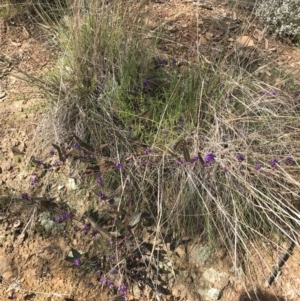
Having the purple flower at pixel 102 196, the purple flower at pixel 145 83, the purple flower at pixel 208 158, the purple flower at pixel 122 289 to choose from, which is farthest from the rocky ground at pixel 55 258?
the purple flower at pixel 208 158

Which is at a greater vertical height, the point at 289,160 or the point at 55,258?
the point at 289,160

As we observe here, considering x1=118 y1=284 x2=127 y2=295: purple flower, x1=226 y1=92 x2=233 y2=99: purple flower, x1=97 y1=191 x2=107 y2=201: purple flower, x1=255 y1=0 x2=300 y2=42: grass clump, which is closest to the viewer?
x1=118 y1=284 x2=127 y2=295: purple flower

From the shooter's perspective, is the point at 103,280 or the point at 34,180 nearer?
the point at 103,280

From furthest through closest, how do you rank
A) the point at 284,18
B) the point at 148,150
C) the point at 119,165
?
1. the point at 284,18
2. the point at 148,150
3. the point at 119,165

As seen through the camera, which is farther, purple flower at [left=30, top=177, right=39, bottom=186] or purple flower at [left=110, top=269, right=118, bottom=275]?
purple flower at [left=30, top=177, right=39, bottom=186]

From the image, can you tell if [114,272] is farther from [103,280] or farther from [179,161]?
[179,161]

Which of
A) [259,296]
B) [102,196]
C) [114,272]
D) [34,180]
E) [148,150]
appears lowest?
[259,296]

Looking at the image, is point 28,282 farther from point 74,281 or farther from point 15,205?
point 15,205

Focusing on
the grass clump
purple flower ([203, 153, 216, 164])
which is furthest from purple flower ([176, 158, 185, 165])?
the grass clump

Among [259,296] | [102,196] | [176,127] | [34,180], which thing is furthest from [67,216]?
[259,296]

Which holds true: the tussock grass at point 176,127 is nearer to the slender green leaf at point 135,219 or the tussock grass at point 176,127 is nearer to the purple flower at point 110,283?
the slender green leaf at point 135,219

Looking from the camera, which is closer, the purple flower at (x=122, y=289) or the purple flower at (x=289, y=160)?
the purple flower at (x=122, y=289)

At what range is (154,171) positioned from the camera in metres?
1.86

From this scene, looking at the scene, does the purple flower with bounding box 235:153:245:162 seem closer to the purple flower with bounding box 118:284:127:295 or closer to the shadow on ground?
the shadow on ground
